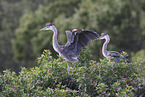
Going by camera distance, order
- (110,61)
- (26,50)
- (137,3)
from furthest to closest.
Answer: (26,50) < (137,3) < (110,61)

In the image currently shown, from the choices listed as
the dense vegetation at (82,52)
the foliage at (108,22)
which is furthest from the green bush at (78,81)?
the foliage at (108,22)

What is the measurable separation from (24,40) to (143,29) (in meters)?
9.77

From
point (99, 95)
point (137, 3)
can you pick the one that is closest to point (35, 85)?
point (99, 95)

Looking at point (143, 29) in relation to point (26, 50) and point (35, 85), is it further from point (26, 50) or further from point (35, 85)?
point (35, 85)

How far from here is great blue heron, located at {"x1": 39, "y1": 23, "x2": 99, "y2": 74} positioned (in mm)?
6676

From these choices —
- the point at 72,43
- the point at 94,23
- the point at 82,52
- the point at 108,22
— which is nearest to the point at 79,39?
the point at 72,43

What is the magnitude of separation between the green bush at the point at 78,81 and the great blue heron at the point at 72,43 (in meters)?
0.36

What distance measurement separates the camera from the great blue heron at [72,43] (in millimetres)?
6676

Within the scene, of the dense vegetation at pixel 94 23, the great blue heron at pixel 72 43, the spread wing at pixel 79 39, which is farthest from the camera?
the dense vegetation at pixel 94 23

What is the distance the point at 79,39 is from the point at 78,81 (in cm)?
122

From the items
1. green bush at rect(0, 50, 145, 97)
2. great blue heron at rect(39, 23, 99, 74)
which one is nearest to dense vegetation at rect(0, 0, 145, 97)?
green bush at rect(0, 50, 145, 97)

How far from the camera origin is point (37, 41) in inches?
801

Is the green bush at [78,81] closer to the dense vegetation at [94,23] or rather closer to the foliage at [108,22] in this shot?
the dense vegetation at [94,23]

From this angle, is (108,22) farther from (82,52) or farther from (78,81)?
(78,81)
